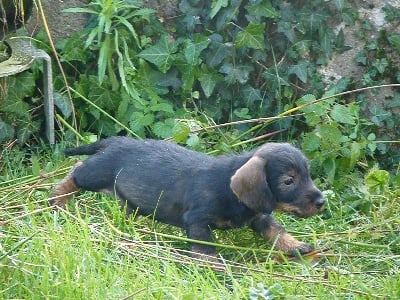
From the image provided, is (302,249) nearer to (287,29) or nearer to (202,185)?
(202,185)

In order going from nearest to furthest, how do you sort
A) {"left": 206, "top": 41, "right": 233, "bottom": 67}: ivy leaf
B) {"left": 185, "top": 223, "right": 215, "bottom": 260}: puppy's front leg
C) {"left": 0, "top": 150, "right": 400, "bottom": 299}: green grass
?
1. {"left": 0, "top": 150, "right": 400, "bottom": 299}: green grass
2. {"left": 185, "top": 223, "right": 215, "bottom": 260}: puppy's front leg
3. {"left": 206, "top": 41, "right": 233, "bottom": 67}: ivy leaf

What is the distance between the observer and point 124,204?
20.7 feet

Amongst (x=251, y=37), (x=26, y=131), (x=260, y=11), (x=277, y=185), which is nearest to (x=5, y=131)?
(x=26, y=131)

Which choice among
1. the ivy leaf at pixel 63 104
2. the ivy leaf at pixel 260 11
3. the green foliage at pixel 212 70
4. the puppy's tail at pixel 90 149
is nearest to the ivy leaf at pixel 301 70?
the green foliage at pixel 212 70

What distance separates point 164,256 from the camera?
555 cm

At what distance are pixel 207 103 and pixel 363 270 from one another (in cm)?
286

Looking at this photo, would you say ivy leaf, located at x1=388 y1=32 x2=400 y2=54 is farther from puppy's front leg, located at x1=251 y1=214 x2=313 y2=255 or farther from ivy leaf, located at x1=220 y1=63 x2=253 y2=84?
puppy's front leg, located at x1=251 y1=214 x2=313 y2=255

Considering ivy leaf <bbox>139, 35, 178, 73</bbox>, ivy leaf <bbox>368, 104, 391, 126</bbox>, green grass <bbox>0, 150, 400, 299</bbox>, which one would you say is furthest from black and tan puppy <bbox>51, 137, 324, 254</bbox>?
ivy leaf <bbox>368, 104, 391, 126</bbox>

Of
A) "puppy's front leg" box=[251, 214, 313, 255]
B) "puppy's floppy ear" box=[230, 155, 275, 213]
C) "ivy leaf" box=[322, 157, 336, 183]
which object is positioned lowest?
"ivy leaf" box=[322, 157, 336, 183]

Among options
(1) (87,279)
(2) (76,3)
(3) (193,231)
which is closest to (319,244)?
(3) (193,231)

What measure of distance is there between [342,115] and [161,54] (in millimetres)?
1753

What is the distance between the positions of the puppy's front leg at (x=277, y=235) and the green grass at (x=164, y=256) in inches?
3.1

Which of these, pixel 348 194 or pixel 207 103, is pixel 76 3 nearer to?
pixel 207 103

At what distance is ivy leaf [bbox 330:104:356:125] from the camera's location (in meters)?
6.99
